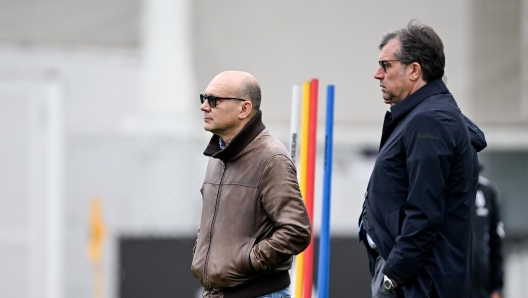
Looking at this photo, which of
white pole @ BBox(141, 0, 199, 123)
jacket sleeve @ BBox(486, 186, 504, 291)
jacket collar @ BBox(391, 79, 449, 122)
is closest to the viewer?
jacket collar @ BBox(391, 79, 449, 122)

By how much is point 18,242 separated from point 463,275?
596 centimetres

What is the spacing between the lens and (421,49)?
2885mm

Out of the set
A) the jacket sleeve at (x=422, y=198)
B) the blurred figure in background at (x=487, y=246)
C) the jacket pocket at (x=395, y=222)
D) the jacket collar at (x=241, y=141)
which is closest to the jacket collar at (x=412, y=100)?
the jacket sleeve at (x=422, y=198)

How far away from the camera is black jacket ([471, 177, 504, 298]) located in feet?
15.9

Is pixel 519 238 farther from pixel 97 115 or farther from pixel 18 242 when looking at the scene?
pixel 18 242

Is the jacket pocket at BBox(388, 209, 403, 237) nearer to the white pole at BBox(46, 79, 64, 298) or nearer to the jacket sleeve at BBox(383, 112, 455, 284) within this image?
the jacket sleeve at BBox(383, 112, 455, 284)

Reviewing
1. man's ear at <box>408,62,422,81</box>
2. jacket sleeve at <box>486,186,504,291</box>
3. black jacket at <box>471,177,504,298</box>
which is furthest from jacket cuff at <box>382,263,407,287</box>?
jacket sleeve at <box>486,186,504,291</box>

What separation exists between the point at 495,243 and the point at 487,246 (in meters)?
0.13

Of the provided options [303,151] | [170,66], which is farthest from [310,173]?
[170,66]

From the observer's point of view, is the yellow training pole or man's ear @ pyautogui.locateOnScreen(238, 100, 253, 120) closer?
man's ear @ pyautogui.locateOnScreen(238, 100, 253, 120)

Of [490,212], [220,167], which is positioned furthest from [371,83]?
[220,167]

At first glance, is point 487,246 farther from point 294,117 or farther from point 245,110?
point 245,110

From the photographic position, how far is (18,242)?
7.84 m

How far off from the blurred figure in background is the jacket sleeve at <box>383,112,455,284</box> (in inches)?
85.4
